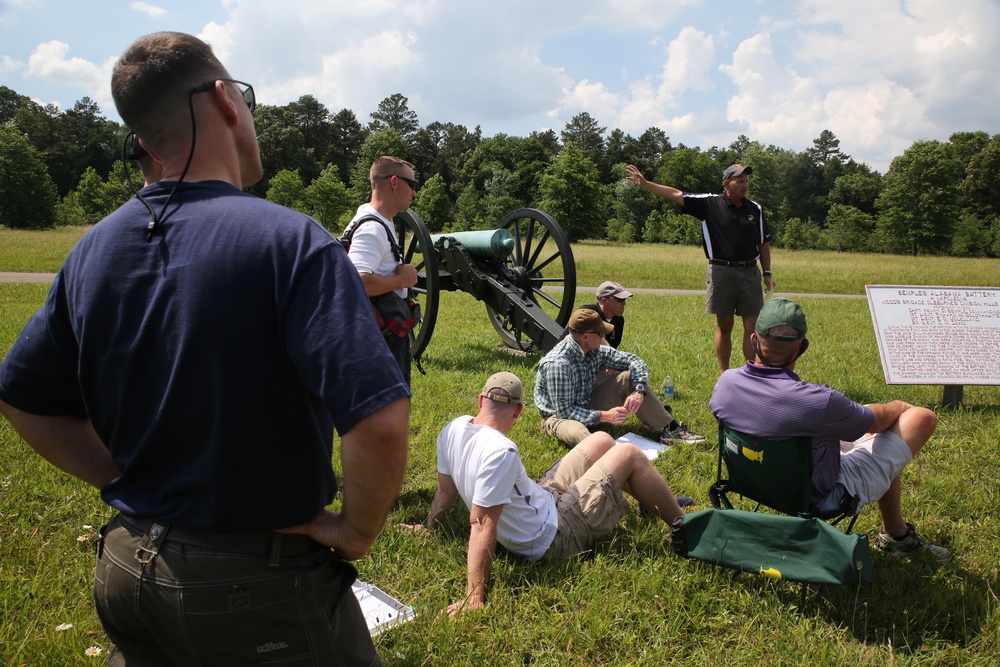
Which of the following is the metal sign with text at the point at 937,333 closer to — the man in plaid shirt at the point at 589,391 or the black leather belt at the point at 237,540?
the man in plaid shirt at the point at 589,391

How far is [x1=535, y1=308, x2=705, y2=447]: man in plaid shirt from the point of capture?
469cm

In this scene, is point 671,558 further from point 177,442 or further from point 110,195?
point 110,195

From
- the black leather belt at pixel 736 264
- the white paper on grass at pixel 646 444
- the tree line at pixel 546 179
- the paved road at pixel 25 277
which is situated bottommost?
the white paper on grass at pixel 646 444

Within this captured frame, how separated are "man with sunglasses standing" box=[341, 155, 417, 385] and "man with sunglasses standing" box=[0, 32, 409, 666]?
7.69 feet

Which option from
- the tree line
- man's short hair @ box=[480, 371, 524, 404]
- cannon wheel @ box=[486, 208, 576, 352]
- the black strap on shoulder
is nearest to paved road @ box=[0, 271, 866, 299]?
cannon wheel @ box=[486, 208, 576, 352]

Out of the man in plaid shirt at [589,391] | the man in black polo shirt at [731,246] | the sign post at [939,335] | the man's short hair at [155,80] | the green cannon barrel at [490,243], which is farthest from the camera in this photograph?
the green cannon barrel at [490,243]

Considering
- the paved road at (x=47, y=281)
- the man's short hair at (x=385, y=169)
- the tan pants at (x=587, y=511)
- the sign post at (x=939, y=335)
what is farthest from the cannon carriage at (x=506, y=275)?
the paved road at (x=47, y=281)

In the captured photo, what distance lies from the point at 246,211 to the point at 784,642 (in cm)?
260

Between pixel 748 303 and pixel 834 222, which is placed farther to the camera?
pixel 834 222

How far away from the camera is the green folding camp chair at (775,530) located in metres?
2.67

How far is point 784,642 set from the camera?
8.68 ft

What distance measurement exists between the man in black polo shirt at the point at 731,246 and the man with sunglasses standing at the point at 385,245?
9.94ft

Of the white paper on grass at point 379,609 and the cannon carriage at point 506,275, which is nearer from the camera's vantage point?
the white paper on grass at point 379,609

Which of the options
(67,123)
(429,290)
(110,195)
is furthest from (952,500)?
(67,123)
